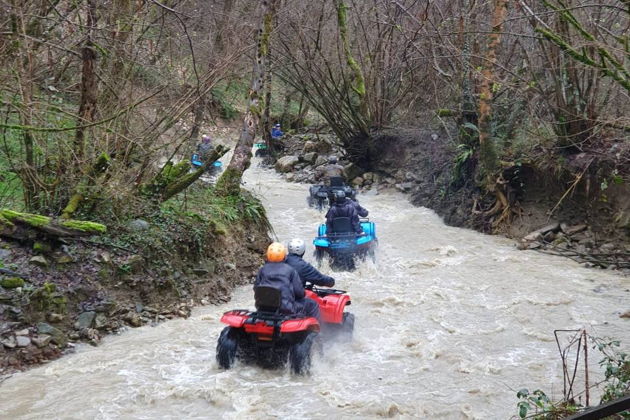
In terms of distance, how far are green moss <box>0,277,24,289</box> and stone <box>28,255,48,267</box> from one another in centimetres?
35

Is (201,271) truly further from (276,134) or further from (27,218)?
(276,134)

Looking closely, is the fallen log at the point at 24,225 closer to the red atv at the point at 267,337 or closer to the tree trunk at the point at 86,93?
the tree trunk at the point at 86,93

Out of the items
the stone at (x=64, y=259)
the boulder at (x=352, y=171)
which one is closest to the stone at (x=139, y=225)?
the stone at (x=64, y=259)

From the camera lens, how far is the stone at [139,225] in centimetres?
775

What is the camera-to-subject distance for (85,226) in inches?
277

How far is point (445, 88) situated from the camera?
56.7ft

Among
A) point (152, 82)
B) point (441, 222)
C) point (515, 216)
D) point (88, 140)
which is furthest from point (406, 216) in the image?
point (88, 140)

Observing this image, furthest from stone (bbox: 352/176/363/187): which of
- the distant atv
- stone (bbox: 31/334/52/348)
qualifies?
stone (bbox: 31/334/52/348)

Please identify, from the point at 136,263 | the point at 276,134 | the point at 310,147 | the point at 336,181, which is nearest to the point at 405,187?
the point at 336,181

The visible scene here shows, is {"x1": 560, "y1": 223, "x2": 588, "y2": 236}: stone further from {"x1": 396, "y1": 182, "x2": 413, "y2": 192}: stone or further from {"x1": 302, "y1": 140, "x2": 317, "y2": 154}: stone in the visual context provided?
{"x1": 302, "y1": 140, "x2": 317, "y2": 154}: stone

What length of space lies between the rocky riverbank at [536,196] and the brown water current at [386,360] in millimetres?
1076

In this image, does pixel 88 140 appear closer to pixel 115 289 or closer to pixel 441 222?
pixel 115 289

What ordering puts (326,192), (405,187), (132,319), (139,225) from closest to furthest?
(132,319) < (139,225) < (326,192) < (405,187)

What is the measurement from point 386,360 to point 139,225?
3.81m
